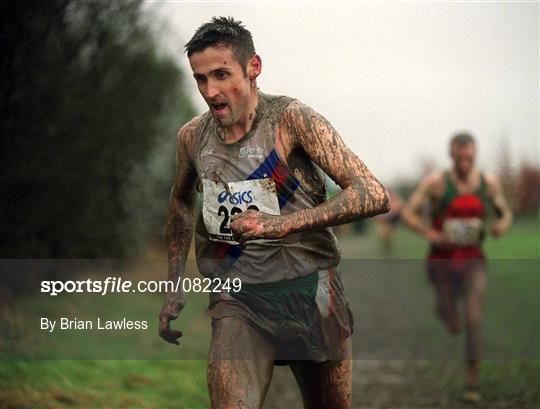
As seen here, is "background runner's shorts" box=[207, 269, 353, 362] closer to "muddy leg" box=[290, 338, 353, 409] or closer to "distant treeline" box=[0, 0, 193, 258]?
"muddy leg" box=[290, 338, 353, 409]

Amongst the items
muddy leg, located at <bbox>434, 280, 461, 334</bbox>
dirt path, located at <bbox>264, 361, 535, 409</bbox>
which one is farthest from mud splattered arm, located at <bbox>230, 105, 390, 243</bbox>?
muddy leg, located at <bbox>434, 280, 461, 334</bbox>

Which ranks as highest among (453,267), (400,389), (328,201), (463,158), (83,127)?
(83,127)

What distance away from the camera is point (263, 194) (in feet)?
12.5

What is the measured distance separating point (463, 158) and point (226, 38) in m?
4.22

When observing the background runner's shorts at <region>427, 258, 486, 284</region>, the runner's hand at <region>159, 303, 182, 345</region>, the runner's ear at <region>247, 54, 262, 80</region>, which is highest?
the runner's ear at <region>247, 54, 262, 80</region>

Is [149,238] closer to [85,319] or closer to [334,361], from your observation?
[85,319]

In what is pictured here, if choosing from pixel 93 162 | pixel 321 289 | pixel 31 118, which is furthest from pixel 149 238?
pixel 321 289

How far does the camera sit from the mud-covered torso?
3812 mm

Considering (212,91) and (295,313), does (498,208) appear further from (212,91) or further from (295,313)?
(212,91)

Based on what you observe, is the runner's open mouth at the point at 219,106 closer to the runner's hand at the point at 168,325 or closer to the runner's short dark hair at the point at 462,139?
the runner's hand at the point at 168,325

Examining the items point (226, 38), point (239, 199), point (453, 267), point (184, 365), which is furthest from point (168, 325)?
point (453, 267)

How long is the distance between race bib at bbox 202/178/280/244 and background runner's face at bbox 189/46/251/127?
0.27 meters

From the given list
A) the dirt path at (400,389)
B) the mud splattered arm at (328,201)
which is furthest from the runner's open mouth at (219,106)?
the dirt path at (400,389)

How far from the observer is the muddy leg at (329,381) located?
12.8 ft
